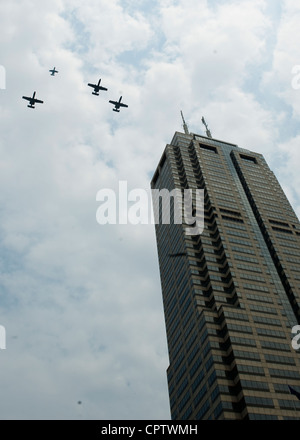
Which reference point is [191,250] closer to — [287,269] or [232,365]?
[287,269]

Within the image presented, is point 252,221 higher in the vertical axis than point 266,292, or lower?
higher

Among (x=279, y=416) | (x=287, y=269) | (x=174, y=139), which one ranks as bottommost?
(x=279, y=416)

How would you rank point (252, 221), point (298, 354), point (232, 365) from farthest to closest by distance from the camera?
point (252, 221), point (298, 354), point (232, 365)
